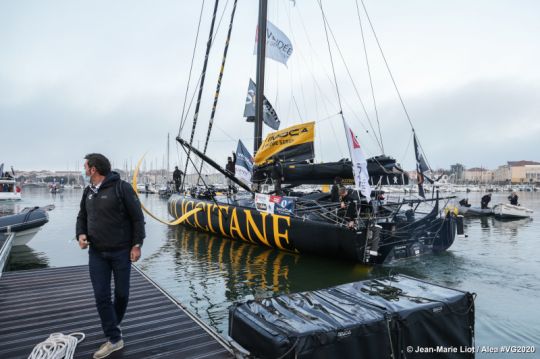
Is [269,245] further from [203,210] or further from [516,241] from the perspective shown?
[516,241]

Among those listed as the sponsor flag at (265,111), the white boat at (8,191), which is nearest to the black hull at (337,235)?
the sponsor flag at (265,111)

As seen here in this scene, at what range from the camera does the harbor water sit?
19.2 ft

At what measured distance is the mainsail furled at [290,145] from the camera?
11969 mm

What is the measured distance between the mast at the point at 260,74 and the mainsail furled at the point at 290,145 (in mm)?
2089

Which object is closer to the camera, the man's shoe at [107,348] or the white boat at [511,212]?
the man's shoe at [107,348]

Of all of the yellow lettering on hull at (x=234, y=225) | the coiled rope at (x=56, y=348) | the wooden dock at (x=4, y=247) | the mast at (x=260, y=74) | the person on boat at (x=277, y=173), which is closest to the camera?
the coiled rope at (x=56, y=348)

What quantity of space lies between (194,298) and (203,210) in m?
7.58

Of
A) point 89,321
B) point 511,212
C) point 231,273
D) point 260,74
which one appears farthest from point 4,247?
point 511,212

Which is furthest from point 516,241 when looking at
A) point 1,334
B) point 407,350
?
point 1,334

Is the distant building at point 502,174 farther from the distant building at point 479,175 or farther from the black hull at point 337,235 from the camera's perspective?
the black hull at point 337,235

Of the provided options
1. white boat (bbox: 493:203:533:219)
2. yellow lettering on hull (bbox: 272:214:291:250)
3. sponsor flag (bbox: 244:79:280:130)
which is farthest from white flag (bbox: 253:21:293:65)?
white boat (bbox: 493:203:533:219)

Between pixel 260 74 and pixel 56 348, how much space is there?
13.2 metres

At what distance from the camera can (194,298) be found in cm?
700

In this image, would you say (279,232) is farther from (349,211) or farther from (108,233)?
(108,233)
